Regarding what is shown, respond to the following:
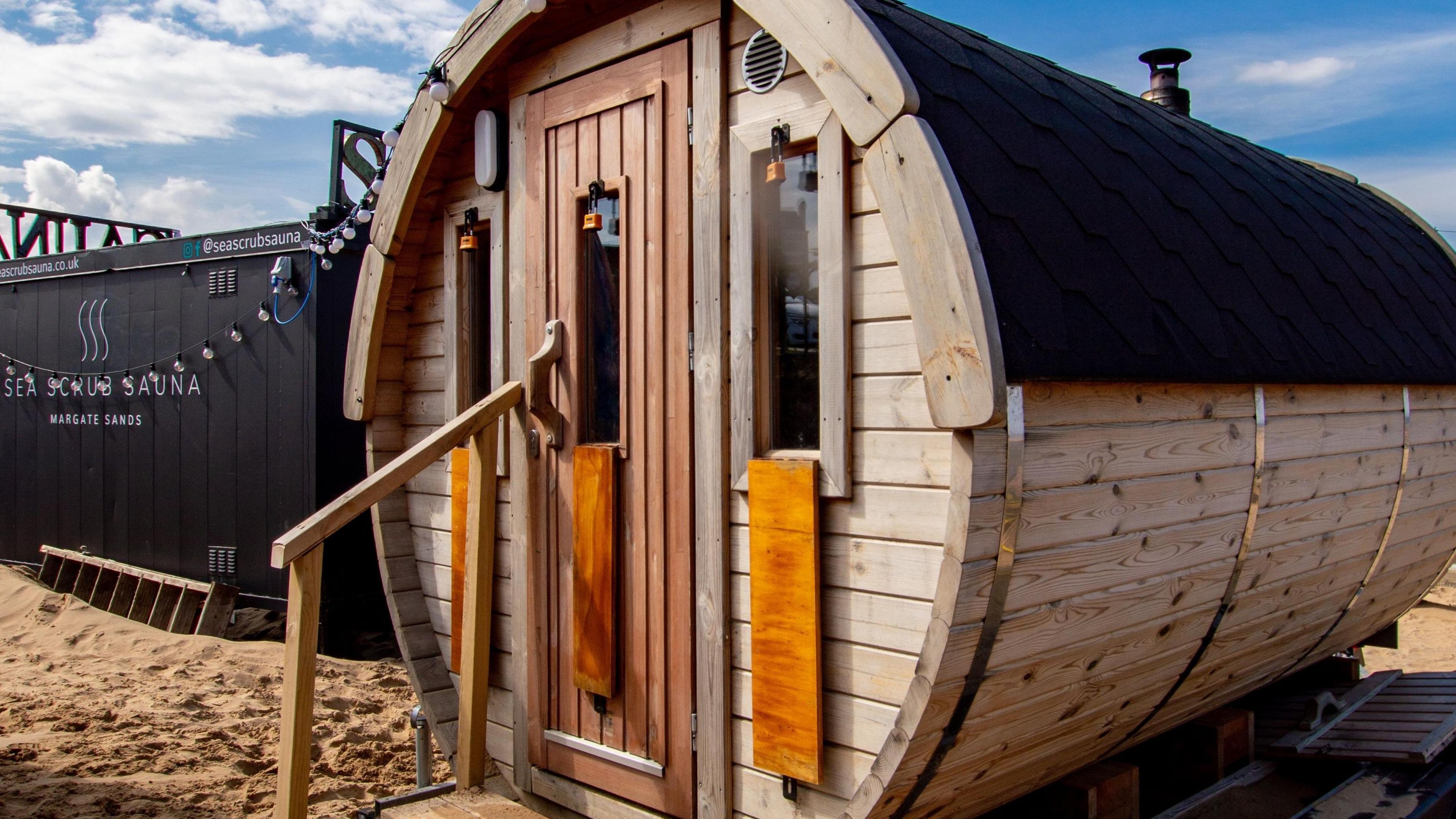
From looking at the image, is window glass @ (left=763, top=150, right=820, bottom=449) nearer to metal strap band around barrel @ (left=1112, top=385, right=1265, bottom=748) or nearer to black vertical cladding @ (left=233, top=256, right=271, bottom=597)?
metal strap band around barrel @ (left=1112, top=385, right=1265, bottom=748)

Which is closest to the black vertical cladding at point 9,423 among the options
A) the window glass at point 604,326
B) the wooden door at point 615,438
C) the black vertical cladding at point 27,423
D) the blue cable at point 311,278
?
the black vertical cladding at point 27,423

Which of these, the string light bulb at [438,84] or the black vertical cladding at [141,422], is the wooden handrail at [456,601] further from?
the black vertical cladding at [141,422]

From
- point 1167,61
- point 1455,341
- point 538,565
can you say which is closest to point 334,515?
point 538,565

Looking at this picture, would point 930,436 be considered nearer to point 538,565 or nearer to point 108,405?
point 538,565

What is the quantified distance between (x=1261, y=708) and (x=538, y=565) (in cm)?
375

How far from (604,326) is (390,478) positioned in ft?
2.96

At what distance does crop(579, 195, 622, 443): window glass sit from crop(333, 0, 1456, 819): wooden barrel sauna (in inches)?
0.6

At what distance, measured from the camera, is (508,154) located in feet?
13.9

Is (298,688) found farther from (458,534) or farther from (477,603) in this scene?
(458,534)

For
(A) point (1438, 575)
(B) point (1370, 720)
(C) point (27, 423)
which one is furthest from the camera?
(C) point (27, 423)

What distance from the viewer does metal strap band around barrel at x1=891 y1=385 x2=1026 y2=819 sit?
2535 mm

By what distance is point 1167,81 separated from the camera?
6.56 meters

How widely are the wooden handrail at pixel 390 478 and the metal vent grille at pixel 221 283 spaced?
18.0ft

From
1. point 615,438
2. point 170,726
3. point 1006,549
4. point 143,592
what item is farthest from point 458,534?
point 143,592
